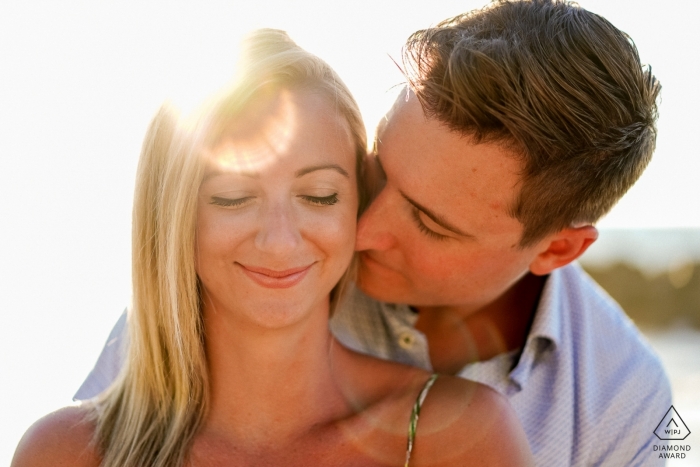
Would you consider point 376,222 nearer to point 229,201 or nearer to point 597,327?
point 229,201

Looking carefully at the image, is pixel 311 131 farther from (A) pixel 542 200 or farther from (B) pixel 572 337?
(B) pixel 572 337

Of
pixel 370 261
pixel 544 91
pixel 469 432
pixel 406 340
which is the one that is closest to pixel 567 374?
pixel 406 340

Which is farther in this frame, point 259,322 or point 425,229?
point 425,229

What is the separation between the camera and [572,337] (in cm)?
344

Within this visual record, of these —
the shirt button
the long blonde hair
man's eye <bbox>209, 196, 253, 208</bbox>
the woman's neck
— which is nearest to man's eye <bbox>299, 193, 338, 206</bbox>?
man's eye <bbox>209, 196, 253, 208</bbox>

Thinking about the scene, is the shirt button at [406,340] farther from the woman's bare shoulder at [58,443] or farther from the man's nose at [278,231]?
the woman's bare shoulder at [58,443]

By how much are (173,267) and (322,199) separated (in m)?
0.54

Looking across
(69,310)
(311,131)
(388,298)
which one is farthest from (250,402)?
(69,310)

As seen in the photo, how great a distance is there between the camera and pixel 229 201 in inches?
100

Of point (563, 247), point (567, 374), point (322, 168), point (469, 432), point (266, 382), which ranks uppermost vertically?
point (322, 168)

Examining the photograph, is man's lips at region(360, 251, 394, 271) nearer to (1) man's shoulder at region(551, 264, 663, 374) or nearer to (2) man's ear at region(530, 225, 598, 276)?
(2) man's ear at region(530, 225, 598, 276)

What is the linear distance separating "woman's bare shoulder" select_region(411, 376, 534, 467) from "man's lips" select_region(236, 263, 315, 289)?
651 millimetres

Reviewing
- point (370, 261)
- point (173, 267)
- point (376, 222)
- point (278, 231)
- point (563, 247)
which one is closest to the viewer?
point (278, 231)

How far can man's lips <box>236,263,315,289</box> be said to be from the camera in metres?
2.54
